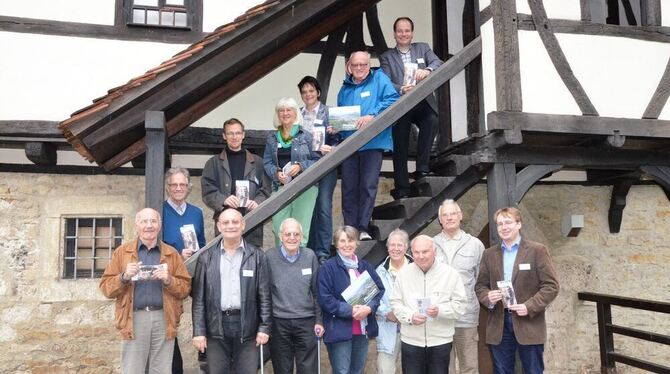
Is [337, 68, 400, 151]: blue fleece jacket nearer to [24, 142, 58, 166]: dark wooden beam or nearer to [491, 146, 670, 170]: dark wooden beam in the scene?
[491, 146, 670, 170]: dark wooden beam

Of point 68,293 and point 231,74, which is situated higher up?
point 231,74

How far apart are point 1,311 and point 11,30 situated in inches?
104

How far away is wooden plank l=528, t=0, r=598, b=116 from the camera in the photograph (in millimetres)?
4926

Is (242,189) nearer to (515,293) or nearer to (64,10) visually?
(515,293)

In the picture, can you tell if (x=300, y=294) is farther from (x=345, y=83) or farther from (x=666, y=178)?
(x=666, y=178)

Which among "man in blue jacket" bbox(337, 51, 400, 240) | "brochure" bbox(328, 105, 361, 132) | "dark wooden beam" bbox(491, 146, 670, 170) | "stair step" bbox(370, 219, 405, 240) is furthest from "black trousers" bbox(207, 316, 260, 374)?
"dark wooden beam" bbox(491, 146, 670, 170)

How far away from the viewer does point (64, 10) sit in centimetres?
545

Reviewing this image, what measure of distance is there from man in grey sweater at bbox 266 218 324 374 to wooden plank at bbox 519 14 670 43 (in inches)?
105

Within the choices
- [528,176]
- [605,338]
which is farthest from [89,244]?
[605,338]

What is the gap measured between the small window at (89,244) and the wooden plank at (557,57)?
4417 millimetres

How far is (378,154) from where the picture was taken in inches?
189

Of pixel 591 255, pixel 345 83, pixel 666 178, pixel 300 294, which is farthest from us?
pixel 591 255

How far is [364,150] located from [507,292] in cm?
161

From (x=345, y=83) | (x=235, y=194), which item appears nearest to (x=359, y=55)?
(x=345, y=83)
